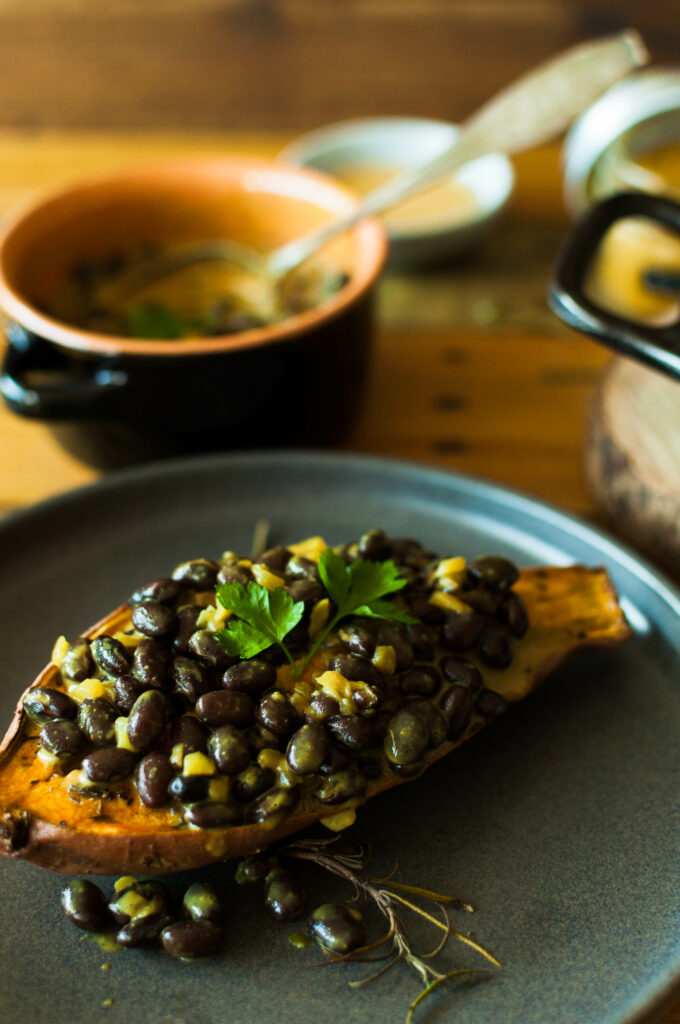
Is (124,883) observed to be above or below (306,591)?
below

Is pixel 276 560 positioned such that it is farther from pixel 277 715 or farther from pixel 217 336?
pixel 217 336

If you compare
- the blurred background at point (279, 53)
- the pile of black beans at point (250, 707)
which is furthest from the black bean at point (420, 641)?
the blurred background at point (279, 53)

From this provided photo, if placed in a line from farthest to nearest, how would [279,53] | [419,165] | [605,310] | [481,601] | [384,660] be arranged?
[279,53], [419,165], [605,310], [481,601], [384,660]

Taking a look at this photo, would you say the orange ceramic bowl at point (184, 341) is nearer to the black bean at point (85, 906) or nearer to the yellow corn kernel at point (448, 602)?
the yellow corn kernel at point (448, 602)

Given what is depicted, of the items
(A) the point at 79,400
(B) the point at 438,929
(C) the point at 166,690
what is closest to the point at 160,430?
→ (A) the point at 79,400

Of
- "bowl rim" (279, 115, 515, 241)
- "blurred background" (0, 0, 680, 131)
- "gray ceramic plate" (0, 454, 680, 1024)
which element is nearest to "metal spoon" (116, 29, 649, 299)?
"bowl rim" (279, 115, 515, 241)

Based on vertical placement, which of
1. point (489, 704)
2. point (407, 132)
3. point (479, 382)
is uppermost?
point (407, 132)

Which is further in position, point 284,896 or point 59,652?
point 59,652

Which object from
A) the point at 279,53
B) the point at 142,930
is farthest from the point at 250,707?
the point at 279,53
